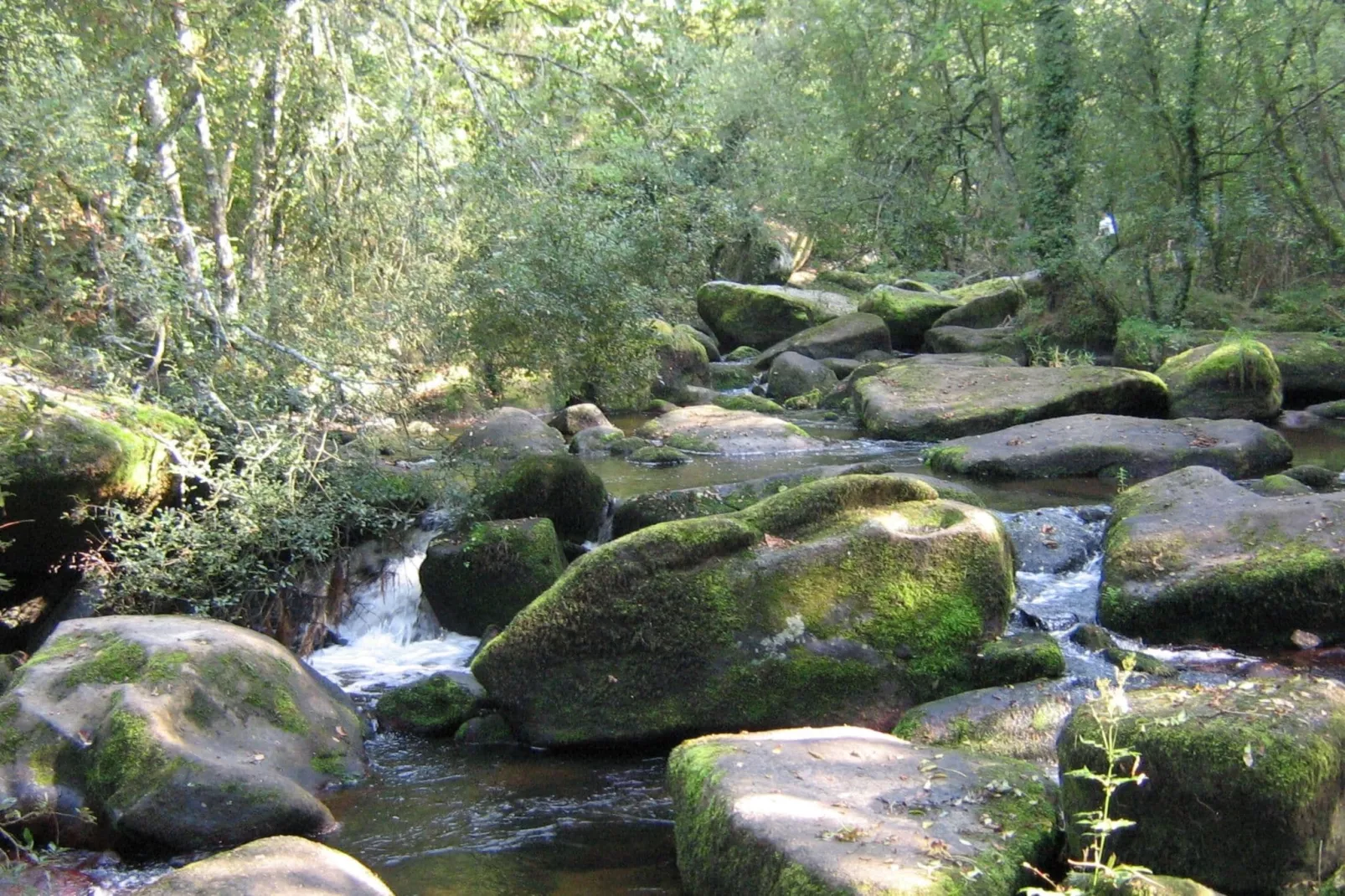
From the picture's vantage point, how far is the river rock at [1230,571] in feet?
22.7

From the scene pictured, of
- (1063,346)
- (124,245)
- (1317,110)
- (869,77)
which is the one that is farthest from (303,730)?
(869,77)

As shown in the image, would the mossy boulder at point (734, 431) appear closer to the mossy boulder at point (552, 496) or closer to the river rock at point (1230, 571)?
the mossy boulder at point (552, 496)

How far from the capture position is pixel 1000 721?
223 inches

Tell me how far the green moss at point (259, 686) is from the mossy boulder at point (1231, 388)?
1141cm

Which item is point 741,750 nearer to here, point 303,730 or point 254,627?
point 303,730

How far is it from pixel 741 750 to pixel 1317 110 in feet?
55.9

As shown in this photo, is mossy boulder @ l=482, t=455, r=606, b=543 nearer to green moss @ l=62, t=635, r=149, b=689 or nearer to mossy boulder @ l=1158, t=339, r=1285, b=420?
green moss @ l=62, t=635, r=149, b=689

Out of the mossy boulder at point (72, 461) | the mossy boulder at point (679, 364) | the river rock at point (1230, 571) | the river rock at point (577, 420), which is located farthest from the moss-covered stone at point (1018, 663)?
the mossy boulder at point (679, 364)

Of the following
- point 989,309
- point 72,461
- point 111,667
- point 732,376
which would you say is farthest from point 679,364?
point 111,667

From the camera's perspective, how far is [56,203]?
7.61 metres

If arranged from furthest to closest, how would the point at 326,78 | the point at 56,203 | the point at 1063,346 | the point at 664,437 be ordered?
the point at 1063,346
the point at 664,437
the point at 326,78
the point at 56,203

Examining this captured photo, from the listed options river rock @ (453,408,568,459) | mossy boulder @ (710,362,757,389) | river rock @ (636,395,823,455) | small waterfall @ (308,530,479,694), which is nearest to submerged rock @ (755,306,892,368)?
mossy boulder @ (710,362,757,389)

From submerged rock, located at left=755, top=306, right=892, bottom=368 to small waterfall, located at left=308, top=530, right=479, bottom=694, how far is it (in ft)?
37.8

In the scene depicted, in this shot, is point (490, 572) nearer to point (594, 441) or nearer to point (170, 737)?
point (170, 737)
